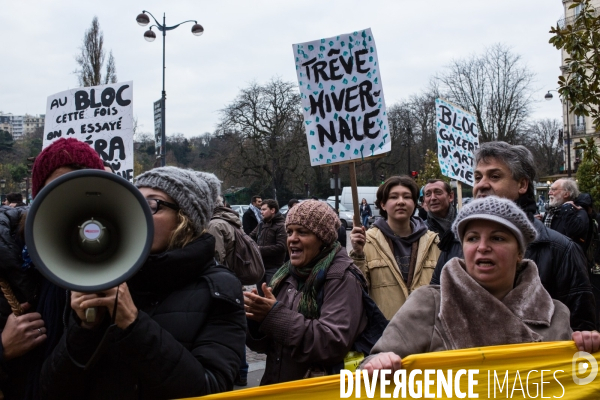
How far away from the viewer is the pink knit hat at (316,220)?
3.10m

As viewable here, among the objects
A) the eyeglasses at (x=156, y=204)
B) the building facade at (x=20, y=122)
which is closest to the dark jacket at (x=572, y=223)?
the eyeglasses at (x=156, y=204)

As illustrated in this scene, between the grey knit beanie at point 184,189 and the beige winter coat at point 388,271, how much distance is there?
1.97m

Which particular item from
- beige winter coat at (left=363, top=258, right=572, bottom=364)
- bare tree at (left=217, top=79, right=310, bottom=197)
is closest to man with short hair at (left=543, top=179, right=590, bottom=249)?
beige winter coat at (left=363, top=258, right=572, bottom=364)

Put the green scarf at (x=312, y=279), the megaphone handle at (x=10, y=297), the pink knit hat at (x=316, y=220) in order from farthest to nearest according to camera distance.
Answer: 1. the pink knit hat at (x=316, y=220)
2. the green scarf at (x=312, y=279)
3. the megaphone handle at (x=10, y=297)

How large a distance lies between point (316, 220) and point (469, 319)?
1.15 meters

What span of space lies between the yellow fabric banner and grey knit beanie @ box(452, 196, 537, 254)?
1.43ft

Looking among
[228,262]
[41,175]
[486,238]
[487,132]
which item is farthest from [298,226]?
[487,132]

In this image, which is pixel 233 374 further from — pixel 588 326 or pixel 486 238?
pixel 588 326

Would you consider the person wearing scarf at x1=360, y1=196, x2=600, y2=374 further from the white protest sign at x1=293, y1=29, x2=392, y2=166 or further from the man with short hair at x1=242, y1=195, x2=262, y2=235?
the man with short hair at x1=242, y1=195, x2=262, y2=235

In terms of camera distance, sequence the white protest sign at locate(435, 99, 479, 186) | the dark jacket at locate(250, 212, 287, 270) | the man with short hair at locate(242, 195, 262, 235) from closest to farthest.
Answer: the dark jacket at locate(250, 212, 287, 270) → the white protest sign at locate(435, 99, 479, 186) → the man with short hair at locate(242, 195, 262, 235)

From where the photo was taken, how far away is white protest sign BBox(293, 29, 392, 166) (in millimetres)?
4242

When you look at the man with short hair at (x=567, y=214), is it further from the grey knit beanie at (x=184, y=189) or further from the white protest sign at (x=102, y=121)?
the grey knit beanie at (x=184, y=189)

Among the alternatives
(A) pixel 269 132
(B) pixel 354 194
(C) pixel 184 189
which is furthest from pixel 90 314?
(A) pixel 269 132

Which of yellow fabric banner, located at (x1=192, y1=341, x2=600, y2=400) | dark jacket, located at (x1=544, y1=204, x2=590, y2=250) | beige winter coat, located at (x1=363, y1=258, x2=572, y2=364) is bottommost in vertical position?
yellow fabric banner, located at (x1=192, y1=341, x2=600, y2=400)
